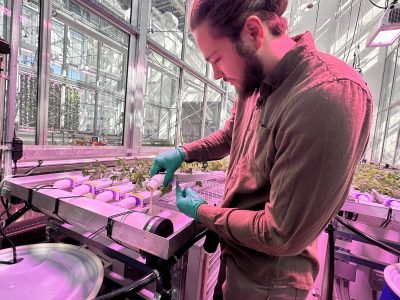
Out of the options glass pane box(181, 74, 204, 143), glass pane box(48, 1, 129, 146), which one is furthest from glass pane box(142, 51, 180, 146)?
glass pane box(48, 1, 129, 146)

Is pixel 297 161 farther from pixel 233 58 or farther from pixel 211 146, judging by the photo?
pixel 211 146

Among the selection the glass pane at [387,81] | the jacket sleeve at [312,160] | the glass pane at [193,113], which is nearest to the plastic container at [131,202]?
the jacket sleeve at [312,160]

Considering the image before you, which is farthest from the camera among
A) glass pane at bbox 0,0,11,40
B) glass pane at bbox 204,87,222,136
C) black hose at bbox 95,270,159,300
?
glass pane at bbox 204,87,222,136

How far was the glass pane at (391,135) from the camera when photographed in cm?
539

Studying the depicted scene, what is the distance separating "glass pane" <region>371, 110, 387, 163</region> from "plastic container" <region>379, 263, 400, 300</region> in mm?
6503

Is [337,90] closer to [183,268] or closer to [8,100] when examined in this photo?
[183,268]

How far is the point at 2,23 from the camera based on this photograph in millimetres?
1422

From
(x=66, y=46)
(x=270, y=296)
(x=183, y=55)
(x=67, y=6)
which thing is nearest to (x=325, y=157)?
(x=270, y=296)

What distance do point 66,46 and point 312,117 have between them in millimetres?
3820

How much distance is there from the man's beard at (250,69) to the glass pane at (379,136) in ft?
23.4

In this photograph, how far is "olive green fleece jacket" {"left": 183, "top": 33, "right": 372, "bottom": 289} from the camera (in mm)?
445

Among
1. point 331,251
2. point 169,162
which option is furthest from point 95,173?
point 331,251

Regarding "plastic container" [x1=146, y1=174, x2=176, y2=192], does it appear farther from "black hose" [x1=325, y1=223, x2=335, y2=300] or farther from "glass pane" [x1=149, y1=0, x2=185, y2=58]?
"glass pane" [x1=149, y1=0, x2=185, y2=58]

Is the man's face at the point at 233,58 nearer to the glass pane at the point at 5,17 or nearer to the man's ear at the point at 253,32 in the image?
the man's ear at the point at 253,32
